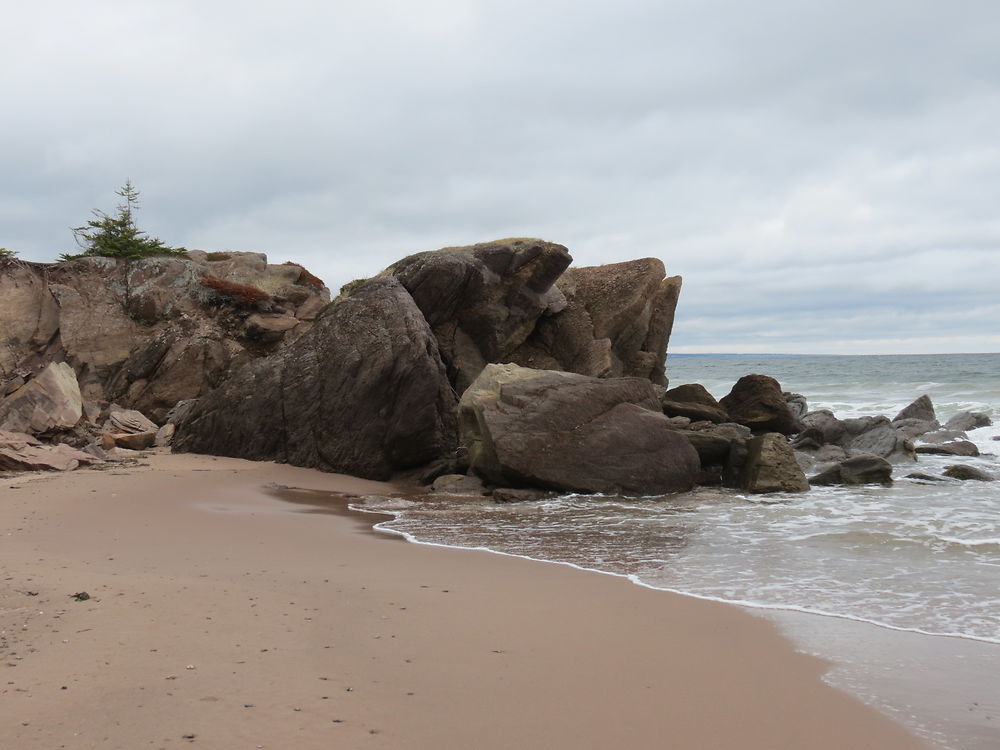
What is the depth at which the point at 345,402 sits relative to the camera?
528 inches

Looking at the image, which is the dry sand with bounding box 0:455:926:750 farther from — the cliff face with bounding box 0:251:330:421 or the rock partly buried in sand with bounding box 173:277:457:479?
the cliff face with bounding box 0:251:330:421

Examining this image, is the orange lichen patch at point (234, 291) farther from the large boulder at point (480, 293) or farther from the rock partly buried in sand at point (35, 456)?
the rock partly buried in sand at point (35, 456)

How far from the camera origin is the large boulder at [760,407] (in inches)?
748

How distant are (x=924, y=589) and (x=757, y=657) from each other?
2.49m

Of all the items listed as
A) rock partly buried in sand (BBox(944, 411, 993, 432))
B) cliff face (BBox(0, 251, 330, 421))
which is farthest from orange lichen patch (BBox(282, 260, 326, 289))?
rock partly buried in sand (BBox(944, 411, 993, 432))

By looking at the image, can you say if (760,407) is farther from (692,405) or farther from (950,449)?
(950,449)

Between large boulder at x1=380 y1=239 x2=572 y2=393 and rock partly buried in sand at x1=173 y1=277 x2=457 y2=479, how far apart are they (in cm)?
265

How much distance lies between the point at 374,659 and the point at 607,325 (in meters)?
17.6

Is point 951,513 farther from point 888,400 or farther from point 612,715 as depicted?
point 888,400

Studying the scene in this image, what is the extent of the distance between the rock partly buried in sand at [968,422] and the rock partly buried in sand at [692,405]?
31.0 ft

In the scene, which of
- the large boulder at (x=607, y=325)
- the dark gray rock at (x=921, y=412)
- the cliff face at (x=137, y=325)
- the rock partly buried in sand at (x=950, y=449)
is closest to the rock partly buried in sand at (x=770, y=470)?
the rock partly buried in sand at (x=950, y=449)

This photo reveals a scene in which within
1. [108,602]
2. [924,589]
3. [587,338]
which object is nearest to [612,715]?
[108,602]

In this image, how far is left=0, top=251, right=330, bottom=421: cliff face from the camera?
1734 cm

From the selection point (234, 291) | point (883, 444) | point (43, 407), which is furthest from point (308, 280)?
point (883, 444)
